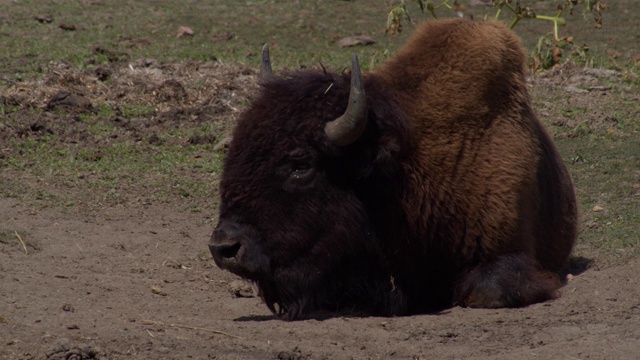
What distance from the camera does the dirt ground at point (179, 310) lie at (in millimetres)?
4418

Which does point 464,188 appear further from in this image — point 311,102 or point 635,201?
point 635,201

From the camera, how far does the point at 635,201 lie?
7.42 metres

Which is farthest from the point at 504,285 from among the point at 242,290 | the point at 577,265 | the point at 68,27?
the point at 68,27

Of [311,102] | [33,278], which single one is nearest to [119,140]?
[33,278]

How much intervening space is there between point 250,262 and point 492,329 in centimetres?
128

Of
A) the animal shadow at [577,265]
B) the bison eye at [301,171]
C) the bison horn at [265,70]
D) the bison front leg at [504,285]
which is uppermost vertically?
the bison horn at [265,70]

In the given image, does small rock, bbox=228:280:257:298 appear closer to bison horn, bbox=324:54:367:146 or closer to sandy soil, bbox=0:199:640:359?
sandy soil, bbox=0:199:640:359

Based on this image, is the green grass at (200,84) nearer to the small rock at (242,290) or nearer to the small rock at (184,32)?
the small rock at (184,32)

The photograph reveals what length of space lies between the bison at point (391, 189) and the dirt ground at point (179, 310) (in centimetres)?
31

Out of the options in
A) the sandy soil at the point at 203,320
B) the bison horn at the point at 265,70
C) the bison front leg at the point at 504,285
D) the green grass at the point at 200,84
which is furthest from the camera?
the green grass at the point at 200,84

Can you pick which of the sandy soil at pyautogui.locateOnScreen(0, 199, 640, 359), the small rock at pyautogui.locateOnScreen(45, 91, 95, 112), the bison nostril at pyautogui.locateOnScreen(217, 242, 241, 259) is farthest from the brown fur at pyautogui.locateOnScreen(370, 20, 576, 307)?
the small rock at pyautogui.locateOnScreen(45, 91, 95, 112)

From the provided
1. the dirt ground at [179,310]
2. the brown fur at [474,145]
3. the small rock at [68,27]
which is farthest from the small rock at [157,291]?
the small rock at [68,27]

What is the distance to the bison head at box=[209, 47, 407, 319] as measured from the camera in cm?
509

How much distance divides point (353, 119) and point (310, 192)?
0.48m
